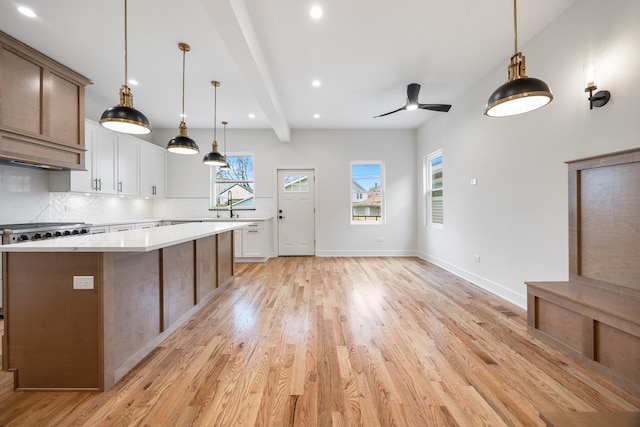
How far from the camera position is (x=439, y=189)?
537 cm

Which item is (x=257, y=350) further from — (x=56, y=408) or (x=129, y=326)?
(x=56, y=408)

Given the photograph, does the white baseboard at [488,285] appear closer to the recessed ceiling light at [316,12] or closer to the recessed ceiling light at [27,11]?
the recessed ceiling light at [316,12]

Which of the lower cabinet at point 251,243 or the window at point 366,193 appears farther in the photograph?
the window at point 366,193

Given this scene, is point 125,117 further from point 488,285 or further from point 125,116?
point 488,285

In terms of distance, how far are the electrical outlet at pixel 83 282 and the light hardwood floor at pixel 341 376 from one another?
66 centimetres

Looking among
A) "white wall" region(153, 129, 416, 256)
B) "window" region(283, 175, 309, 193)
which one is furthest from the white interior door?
"white wall" region(153, 129, 416, 256)

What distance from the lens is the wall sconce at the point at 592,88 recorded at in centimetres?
218

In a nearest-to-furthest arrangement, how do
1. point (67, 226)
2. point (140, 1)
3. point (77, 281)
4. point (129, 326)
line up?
point (77, 281) → point (129, 326) → point (140, 1) → point (67, 226)

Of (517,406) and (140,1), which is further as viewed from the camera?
(140,1)

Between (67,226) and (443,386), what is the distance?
464 centimetres

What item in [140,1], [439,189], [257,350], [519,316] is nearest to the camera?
[257,350]

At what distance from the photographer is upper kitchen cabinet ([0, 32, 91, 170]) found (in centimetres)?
288

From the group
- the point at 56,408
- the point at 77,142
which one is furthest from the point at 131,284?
the point at 77,142

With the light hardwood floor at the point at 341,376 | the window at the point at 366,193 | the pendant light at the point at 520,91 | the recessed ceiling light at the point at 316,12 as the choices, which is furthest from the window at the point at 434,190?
the recessed ceiling light at the point at 316,12
